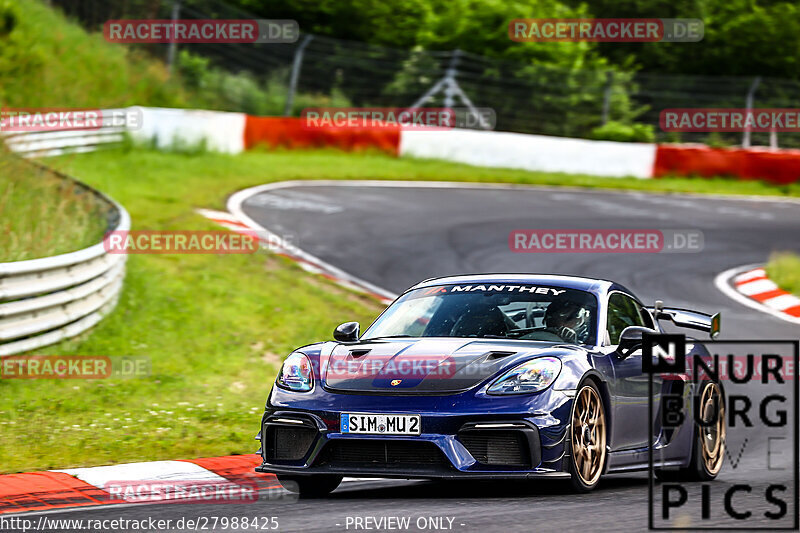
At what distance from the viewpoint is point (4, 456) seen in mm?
7523

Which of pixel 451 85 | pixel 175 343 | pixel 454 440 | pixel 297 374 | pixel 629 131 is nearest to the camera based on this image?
pixel 454 440

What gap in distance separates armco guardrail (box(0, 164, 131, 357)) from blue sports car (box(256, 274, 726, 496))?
3.69 metres

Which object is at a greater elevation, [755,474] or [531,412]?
[531,412]

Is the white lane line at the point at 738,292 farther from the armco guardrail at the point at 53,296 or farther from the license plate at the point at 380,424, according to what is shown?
the license plate at the point at 380,424

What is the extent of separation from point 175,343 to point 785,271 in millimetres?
8543

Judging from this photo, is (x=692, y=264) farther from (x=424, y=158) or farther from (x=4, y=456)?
(x=4, y=456)

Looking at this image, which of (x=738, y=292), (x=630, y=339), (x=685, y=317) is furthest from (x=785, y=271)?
(x=630, y=339)

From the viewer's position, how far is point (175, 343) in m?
11.5

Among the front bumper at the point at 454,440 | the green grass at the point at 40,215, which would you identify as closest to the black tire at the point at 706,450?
the front bumper at the point at 454,440

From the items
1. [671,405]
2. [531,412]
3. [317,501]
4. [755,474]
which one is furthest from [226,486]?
[755,474]

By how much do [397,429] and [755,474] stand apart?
2828mm

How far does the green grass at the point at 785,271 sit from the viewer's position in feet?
52.2

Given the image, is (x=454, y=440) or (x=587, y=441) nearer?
(x=454, y=440)

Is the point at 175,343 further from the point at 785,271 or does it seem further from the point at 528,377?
the point at 785,271
